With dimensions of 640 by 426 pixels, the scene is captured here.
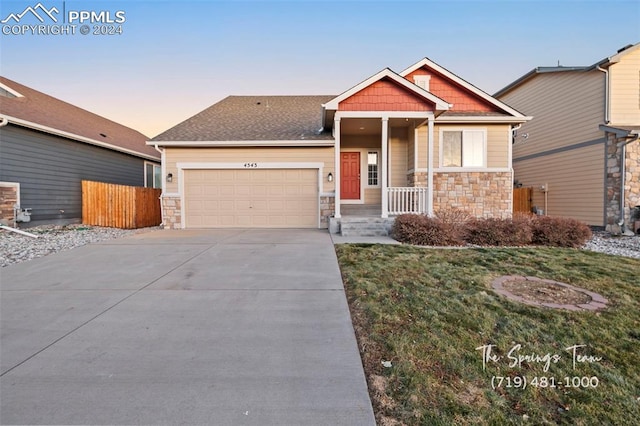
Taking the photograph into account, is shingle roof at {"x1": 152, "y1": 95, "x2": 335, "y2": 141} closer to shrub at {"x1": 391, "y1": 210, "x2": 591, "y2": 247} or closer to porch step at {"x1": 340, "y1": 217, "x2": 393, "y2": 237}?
porch step at {"x1": 340, "y1": 217, "x2": 393, "y2": 237}

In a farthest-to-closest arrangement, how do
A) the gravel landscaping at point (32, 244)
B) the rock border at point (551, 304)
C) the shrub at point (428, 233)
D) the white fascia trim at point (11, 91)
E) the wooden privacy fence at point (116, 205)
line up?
the wooden privacy fence at point (116, 205), the white fascia trim at point (11, 91), the shrub at point (428, 233), the gravel landscaping at point (32, 244), the rock border at point (551, 304)

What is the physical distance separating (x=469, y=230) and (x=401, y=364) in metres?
6.49

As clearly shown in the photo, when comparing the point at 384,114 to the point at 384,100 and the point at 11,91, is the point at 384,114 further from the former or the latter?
the point at 11,91

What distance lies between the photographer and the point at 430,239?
25.6ft

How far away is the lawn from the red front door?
7274 millimetres

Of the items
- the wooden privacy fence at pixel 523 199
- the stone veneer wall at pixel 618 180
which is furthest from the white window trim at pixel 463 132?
the wooden privacy fence at pixel 523 199

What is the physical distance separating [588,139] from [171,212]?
16335 millimetres

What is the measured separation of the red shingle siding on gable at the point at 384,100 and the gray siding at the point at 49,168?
37.3ft

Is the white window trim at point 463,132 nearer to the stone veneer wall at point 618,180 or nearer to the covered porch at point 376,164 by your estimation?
the covered porch at point 376,164

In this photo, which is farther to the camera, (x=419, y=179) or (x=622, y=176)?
(x=419, y=179)

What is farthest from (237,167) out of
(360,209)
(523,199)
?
(523,199)

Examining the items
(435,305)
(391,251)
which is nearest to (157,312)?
(435,305)

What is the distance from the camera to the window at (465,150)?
37.0ft

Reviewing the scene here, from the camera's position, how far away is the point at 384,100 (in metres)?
9.64
